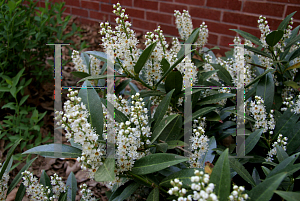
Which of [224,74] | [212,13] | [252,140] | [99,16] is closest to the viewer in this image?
[252,140]

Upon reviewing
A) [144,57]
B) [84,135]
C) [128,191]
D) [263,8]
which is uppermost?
[263,8]

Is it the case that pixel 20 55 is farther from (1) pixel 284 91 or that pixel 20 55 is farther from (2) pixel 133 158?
(1) pixel 284 91

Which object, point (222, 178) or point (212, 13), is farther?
point (212, 13)

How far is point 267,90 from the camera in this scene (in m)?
1.25

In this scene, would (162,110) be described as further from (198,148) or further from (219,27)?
(219,27)

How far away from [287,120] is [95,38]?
3204mm

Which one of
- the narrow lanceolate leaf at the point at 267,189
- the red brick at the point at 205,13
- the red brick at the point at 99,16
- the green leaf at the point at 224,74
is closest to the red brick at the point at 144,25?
the red brick at the point at 99,16

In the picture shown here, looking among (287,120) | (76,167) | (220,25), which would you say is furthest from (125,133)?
(220,25)

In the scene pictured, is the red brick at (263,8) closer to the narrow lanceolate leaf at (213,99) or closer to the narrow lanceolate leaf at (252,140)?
the narrow lanceolate leaf at (213,99)

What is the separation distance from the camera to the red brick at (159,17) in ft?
10.8

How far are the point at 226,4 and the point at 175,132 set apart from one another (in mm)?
2139

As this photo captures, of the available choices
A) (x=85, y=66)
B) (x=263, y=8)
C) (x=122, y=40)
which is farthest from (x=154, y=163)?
(x=263, y=8)

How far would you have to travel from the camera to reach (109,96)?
1.14m

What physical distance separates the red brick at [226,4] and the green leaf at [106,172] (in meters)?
2.46
